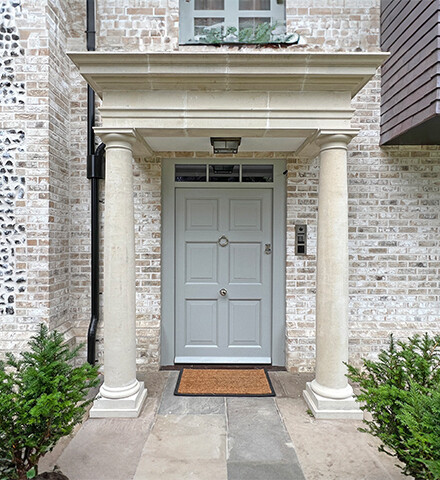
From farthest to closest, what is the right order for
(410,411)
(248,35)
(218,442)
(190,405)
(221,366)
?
(221,366)
(248,35)
(190,405)
(218,442)
(410,411)

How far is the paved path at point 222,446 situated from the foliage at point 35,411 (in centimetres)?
47

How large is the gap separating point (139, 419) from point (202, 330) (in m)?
1.34

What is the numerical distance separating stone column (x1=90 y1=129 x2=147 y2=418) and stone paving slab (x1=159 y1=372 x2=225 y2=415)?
303 millimetres

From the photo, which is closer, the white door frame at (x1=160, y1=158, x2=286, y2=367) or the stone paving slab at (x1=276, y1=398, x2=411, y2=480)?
the stone paving slab at (x1=276, y1=398, x2=411, y2=480)

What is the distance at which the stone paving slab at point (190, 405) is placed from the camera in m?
3.14

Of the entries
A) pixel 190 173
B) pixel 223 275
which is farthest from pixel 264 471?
pixel 190 173

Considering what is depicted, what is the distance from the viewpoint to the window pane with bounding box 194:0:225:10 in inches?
159

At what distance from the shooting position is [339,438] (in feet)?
9.03

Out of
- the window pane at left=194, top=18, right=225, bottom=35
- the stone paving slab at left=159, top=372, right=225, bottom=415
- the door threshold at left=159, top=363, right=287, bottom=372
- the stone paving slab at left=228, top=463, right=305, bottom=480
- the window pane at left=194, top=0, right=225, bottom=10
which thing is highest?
the window pane at left=194, top=0, right=225, bottom=10

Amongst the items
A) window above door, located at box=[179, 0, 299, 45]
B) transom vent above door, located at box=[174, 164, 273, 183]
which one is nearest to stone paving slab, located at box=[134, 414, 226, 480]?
transom vent above door, located at box=[174, 164, 273, 183]

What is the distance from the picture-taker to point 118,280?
3.03 metres

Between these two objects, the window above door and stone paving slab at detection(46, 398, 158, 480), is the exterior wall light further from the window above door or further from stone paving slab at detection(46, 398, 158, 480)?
stone paving slab at detection(46, 398, 158, 480)

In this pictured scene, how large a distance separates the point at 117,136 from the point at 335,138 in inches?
73.1

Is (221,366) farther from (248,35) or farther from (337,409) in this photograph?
(248,35)
